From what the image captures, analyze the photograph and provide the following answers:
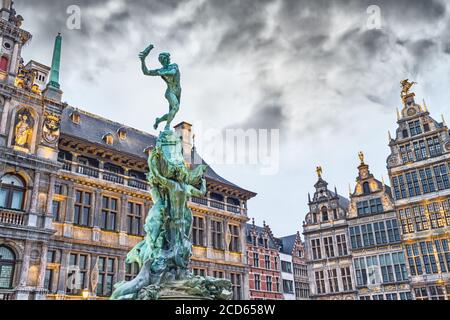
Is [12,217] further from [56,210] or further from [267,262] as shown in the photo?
[267,262]

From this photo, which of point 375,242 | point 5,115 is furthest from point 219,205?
point 5,115

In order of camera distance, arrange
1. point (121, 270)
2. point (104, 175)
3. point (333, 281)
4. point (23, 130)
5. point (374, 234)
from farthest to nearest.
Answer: point (333, 281), point (374, 234), point (104, 175), point (121, 270), point (23, 130)

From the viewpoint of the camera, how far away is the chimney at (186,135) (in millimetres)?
33094

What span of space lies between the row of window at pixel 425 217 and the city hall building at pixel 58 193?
1620cm

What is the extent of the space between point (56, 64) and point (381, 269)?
96.3 feet

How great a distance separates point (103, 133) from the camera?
2816cm

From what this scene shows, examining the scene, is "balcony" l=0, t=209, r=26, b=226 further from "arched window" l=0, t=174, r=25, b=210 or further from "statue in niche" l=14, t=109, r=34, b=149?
"statue in niche" l=14, t=109, r=34, b=149

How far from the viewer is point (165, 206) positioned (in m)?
12.7

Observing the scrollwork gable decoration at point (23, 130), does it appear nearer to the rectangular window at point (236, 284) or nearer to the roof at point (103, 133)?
the roof at point (103, 133)

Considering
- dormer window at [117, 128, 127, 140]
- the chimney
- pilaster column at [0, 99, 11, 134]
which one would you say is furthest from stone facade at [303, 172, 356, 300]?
pilaster column at [0, 99, 11, 134]

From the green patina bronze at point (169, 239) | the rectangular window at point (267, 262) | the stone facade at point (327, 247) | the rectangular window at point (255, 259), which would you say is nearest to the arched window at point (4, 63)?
the green patina bronze at point (169, 239)

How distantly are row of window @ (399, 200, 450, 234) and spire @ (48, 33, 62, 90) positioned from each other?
27.5 metres

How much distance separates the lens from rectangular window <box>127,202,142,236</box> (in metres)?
25.7
